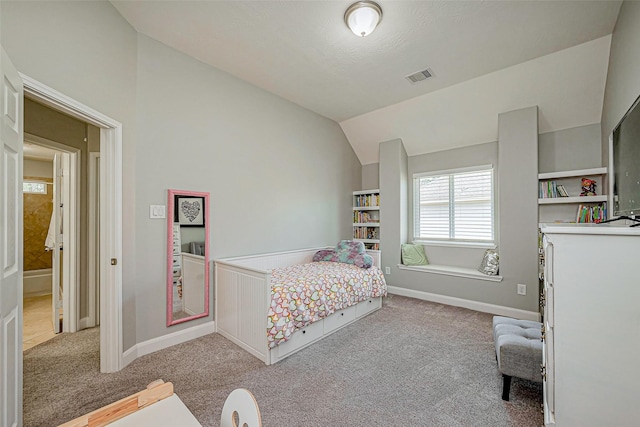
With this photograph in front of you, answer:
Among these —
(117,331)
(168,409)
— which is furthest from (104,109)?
(168,409)

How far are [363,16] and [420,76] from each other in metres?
1.35

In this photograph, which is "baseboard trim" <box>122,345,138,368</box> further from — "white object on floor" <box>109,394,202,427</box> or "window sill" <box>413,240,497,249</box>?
"window sill" <box>413,240,497,249</box>

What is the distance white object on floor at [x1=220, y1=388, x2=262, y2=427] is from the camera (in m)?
0.75

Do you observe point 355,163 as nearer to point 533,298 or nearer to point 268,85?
point 268,85

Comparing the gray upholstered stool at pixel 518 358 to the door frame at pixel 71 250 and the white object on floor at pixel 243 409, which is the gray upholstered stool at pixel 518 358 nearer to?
the white object on floor at pixel 243 409

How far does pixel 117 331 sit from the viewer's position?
2141 mm

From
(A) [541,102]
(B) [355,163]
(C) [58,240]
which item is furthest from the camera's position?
(B) [355,163]

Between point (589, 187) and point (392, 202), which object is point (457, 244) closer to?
point (392, 202)

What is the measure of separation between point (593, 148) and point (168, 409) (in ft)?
14.8

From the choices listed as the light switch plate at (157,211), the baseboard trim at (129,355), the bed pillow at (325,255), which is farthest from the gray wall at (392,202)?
the baseboard trim at (129,355)

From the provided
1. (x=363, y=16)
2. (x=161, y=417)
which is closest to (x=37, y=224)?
(x=161, y=417)

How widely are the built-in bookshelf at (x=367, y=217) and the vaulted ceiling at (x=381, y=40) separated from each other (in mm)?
1757

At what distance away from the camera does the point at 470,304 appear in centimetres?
366

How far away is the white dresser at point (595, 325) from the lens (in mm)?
1181
